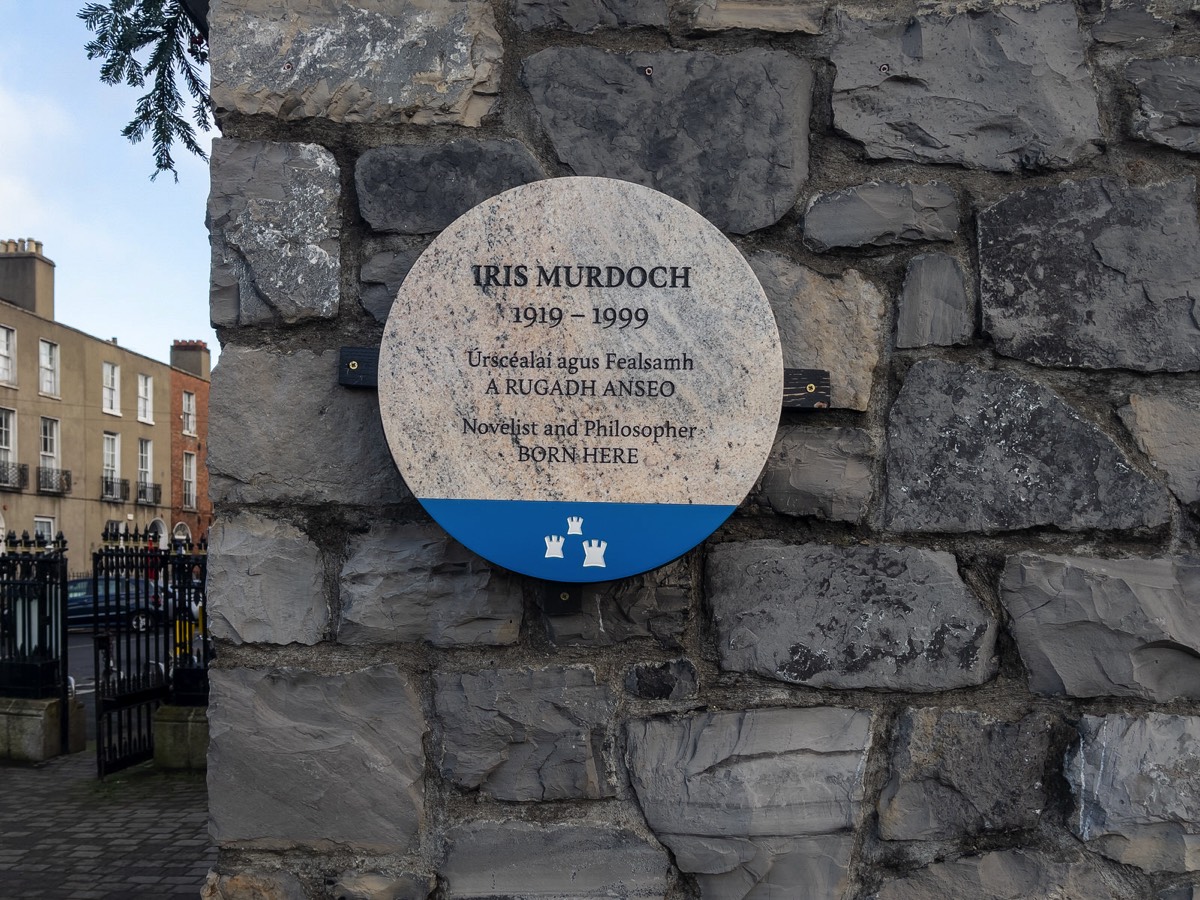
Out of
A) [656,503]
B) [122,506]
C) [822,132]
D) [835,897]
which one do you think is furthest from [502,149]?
[122,506]

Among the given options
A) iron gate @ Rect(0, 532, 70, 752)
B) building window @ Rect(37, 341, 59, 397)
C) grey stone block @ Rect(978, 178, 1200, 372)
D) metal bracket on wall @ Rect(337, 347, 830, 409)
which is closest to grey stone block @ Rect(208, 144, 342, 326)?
metal bracket on wall @ Rect(337, 347, 830, 409)

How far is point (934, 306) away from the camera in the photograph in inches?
77.7

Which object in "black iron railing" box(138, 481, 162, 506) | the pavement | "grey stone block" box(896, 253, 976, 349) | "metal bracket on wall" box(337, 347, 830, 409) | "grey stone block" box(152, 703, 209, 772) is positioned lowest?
the pavement

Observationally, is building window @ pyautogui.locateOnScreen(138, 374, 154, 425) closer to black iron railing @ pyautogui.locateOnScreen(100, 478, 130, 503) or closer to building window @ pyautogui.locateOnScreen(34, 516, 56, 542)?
black iron railing @ pyautogui.locateOnScreen(100, 478, 130, 503)

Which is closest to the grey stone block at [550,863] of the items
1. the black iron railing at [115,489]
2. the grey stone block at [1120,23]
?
the grey stone block at [1120,23]

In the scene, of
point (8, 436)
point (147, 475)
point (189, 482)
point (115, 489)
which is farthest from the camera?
point (189, 482)

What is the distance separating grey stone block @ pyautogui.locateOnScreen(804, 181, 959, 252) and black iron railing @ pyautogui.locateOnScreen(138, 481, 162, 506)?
34762 millimetres

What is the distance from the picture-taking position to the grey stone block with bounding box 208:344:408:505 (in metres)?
1.95

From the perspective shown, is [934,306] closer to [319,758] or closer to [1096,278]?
[1096,278]

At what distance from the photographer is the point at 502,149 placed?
1.97 m

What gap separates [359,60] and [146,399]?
35.1 meters

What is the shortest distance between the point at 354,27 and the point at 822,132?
3.08 ft

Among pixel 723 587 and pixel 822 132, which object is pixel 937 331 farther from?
pixel 723 587

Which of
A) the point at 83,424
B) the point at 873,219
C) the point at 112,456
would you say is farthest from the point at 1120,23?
the point at 112,456
